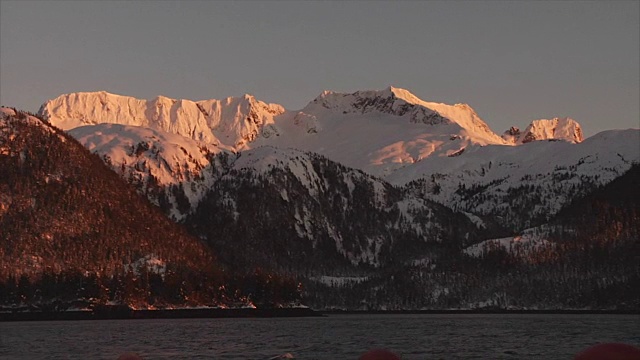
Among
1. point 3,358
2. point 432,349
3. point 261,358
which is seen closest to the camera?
point 261,358

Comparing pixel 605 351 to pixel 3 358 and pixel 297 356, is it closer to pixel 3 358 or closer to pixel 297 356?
pixel 297 356

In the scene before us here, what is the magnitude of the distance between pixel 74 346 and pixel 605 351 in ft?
555

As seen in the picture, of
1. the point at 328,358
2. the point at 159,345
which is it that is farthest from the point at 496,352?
A: the point at 159,345

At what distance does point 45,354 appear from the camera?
555 feet

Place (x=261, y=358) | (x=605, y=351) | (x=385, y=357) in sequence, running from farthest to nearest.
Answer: (x=261, y=358), (x=385, y=357), (x=605, y=351)

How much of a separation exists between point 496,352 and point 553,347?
79.4 feet

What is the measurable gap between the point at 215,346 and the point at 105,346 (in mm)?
23566

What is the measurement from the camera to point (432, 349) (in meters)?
185

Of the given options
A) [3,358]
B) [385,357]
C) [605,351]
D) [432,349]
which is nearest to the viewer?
[605,351]

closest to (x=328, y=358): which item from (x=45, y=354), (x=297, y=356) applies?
(x=297, y=356)

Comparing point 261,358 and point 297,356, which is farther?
point 297,356

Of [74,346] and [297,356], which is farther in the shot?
[74,346]

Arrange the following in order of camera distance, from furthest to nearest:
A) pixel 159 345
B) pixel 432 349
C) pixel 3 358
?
pixel 159 345 < pixel 432 349 < pixel 3 358

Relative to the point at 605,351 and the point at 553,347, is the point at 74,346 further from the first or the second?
the point at 605,351
